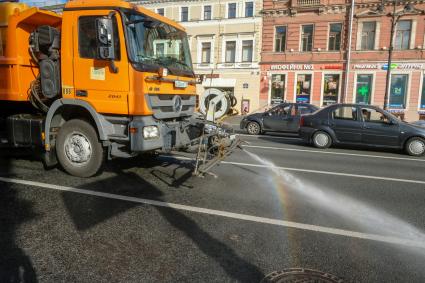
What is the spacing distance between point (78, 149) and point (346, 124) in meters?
8.98

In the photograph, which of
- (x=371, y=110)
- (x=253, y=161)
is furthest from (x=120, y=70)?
(x=371, y=110)

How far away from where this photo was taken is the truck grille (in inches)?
234

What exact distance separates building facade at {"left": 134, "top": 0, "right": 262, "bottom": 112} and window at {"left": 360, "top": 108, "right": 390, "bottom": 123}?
1900 cm

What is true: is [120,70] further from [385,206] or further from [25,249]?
[385,206]

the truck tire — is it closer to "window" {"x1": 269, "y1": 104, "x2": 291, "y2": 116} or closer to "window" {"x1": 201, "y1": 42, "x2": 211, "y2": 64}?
"window" {"x1": 269, "y1": 104, "x2": 291, "y2": 116}

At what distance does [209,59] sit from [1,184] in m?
29.6

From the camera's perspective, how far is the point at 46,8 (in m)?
6.87

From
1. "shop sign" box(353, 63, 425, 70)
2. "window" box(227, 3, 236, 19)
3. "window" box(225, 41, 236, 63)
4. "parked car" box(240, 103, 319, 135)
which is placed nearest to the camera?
"parked car" box(240, 103, 319, 135)

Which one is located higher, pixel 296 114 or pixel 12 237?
pixel 296 114

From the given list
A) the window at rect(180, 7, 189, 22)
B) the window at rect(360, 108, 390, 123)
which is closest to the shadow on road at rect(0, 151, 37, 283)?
the window at rect(360, 108, 390, 123)

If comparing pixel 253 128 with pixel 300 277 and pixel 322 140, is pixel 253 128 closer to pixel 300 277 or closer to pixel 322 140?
pixel 322 140

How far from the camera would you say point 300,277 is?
3209 millimetres

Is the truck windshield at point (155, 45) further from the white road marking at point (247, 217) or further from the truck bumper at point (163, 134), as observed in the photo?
the white road marking at point (247, 217)

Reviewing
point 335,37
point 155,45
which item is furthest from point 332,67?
point 155,45
